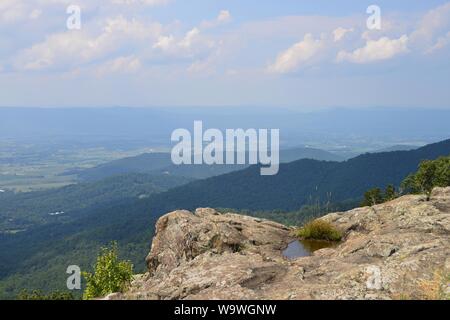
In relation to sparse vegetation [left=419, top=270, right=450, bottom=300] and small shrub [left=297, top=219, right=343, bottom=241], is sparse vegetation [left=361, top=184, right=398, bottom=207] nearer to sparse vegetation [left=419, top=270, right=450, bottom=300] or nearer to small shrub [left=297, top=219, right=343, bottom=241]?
small shrub [left=297, top=219, right=343, bottom=241]

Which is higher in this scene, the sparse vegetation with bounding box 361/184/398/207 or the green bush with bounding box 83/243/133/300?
the sparse vegetation with bounding box 361/184/398/207

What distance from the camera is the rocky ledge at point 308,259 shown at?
11.2m

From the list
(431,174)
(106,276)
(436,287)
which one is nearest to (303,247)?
(436,287)

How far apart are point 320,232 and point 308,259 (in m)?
5.97

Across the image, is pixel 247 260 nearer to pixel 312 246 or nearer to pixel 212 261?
pixel 212 261

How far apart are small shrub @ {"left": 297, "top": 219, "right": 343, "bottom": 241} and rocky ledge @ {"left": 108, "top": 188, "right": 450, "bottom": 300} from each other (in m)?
0.64

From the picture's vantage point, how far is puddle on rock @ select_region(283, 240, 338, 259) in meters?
18.7

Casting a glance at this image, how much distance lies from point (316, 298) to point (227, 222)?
1113 centimetres

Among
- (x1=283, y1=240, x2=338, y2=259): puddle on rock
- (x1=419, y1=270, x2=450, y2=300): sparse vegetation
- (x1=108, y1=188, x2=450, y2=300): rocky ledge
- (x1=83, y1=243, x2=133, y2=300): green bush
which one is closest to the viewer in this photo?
(x1=419, y1=270, x2=450, y2=300): sparse vegetation
